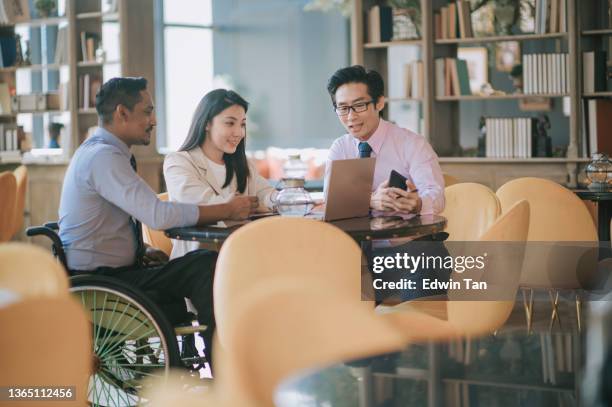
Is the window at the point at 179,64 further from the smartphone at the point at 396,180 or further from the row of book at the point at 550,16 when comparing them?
the smartphone at the point at 396,180

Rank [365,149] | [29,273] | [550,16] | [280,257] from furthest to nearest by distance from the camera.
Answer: [550,16], [365,149], [280,257], [29,273]

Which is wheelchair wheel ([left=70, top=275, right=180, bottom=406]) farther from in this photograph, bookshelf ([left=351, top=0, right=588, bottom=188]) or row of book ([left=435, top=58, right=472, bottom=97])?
row of book ([left=435, top=58, right=472, bottom=97])

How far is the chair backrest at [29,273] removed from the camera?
1879 millimetres

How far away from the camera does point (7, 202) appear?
6.54 m

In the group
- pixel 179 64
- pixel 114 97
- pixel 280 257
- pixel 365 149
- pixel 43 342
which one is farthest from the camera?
pixel 179 64

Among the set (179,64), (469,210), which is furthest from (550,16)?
(179,64)

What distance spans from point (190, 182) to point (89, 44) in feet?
15.4

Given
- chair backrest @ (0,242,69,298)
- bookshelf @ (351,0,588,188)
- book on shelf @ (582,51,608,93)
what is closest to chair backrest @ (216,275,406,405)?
chair backrest @ (0,242,69,298)

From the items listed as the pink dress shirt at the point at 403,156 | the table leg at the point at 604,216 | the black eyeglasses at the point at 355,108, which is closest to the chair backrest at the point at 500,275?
the pink dress shirt at the point at 403,156

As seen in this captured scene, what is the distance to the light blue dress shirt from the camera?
10.8ft

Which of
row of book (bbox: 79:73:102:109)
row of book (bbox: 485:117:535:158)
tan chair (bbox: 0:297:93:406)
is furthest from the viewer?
row of book (bbox: 79:73:102:109)

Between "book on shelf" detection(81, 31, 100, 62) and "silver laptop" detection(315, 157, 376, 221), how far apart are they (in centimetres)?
505

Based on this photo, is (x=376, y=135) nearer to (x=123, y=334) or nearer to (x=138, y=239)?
(x=138, y=239)

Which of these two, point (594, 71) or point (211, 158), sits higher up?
point (594, 71)
